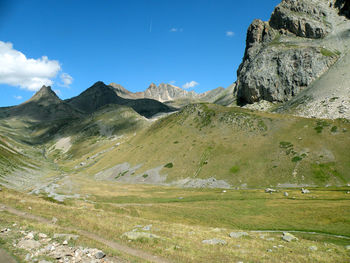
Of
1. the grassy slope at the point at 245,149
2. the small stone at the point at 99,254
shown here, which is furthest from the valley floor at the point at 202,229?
the grassy slope at the point at 245,149

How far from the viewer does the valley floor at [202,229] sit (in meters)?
21.9

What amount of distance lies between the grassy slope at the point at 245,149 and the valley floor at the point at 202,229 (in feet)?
62.9

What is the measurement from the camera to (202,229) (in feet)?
117

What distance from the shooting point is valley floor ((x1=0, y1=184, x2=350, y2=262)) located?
71.9ft

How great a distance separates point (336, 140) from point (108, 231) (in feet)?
300

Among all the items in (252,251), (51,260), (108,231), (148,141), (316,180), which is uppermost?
(148,141)

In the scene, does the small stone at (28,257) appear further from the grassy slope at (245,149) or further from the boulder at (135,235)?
the grassy slope at (245,149)

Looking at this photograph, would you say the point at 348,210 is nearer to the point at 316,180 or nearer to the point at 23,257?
the point at 316,180

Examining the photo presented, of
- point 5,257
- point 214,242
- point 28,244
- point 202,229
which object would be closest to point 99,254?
point 28,244

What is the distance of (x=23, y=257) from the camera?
18047 millimetres

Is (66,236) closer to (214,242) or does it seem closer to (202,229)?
(214,242)

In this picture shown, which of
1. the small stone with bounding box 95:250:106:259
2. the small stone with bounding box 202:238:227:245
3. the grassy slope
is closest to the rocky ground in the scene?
the small stone with bounding box 95:250:106:259

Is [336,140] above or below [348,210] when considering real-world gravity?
above

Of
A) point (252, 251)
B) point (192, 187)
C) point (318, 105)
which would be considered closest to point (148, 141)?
point (192, 187)
